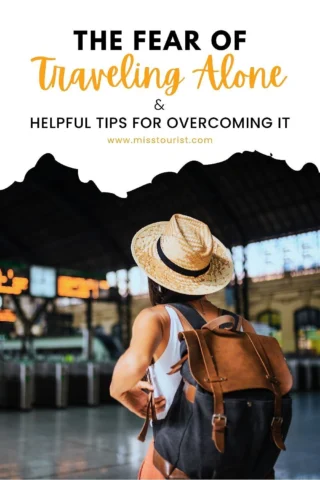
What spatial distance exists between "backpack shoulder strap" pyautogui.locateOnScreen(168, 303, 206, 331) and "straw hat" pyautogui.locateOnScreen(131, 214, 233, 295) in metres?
0.04

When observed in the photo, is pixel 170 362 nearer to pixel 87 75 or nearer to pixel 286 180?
pixel 87 75

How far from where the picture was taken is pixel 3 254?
71.7 ft

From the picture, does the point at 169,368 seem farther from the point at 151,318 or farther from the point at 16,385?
the point at 16,385

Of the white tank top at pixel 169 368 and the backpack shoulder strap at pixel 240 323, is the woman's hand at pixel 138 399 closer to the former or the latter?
the white tank top at pixel 169 368

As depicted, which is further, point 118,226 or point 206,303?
point 118,226

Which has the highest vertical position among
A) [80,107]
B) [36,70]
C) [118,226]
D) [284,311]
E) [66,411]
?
[118,226]

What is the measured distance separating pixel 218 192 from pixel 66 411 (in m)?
8.87

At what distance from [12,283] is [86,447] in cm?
657

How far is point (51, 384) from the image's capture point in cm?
967

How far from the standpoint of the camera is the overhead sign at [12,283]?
10869 mm

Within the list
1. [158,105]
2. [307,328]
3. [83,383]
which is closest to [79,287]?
[83,383]

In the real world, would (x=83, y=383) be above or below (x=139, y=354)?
below

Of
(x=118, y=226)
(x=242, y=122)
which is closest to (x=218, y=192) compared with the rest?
(x=118, y=226)

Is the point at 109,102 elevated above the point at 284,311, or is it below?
above
